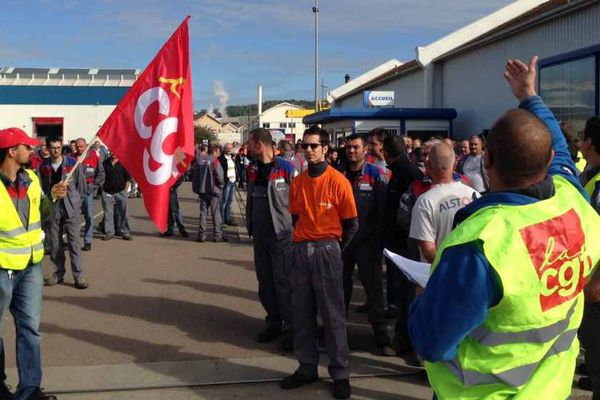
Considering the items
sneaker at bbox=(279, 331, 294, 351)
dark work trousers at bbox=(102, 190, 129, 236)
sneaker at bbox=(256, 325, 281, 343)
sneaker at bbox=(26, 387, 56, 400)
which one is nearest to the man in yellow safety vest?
sneaker at bbox=(26, 387, 56, 400)

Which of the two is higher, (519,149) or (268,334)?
(519,149)

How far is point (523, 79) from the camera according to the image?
291cm

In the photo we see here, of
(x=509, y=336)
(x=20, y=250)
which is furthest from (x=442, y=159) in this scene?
(x=20, y=250)

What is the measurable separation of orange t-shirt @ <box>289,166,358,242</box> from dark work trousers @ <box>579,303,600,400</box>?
1961mm

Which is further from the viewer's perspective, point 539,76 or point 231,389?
point 539,76

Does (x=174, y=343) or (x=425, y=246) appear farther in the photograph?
(x=174, y=343)

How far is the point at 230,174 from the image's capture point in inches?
630

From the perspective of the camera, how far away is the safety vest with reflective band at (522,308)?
6.19 ft

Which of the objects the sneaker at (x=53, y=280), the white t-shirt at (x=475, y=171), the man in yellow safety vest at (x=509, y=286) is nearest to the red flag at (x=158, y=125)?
the man in yellow safety vest at (x=509, y=286)

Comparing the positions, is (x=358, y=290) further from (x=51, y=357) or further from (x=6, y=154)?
(x=6, y=154)

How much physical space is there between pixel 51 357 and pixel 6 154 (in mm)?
2201

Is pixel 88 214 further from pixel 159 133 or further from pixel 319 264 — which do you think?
pixel 319 264

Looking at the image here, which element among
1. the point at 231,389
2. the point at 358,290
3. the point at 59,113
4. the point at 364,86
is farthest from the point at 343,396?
the point at 59,113

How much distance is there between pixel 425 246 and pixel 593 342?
125 centimetres
